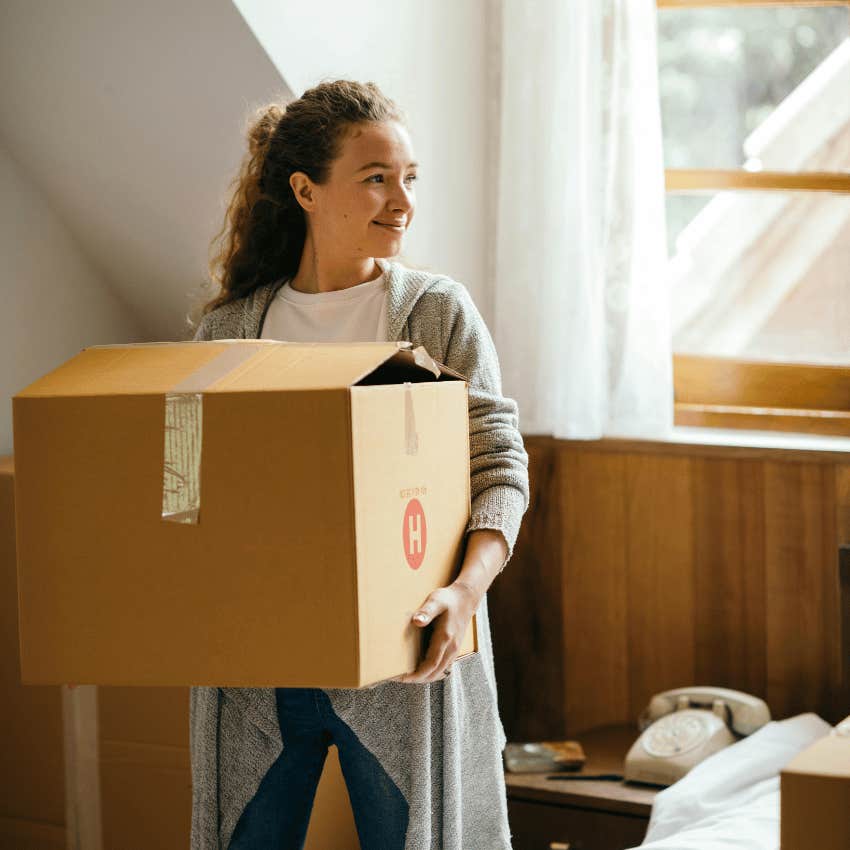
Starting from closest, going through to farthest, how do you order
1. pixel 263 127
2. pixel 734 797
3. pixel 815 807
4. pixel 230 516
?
pixel 815 807
pixel 230 516
pixel 263 127
pixel 734 797

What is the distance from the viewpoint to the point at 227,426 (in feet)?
3.64

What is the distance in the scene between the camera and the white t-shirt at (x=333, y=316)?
148cm

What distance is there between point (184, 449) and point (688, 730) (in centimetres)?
143

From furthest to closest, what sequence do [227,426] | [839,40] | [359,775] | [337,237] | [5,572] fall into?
[839,40]
[5,572]
[337,237]
[359,775]
[227,426]

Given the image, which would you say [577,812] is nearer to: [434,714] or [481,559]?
[434,714]

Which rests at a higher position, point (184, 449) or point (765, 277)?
point (765, 277)

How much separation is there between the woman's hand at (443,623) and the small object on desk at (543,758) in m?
1.20

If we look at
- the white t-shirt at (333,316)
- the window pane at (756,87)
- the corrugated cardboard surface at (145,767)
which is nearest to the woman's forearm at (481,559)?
the white t-shirt at (333,316)

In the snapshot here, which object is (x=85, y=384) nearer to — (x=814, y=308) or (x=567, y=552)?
(x=567, y=552)

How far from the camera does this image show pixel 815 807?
3.26ft

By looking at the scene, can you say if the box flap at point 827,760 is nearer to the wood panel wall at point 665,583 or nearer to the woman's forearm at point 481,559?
the woman's forearm at point 481,559

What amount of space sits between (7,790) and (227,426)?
4.54 ft

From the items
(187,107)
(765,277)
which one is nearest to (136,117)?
(187,107)

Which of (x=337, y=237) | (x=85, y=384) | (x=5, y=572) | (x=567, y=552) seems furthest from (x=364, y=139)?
(x=567, y=552)
